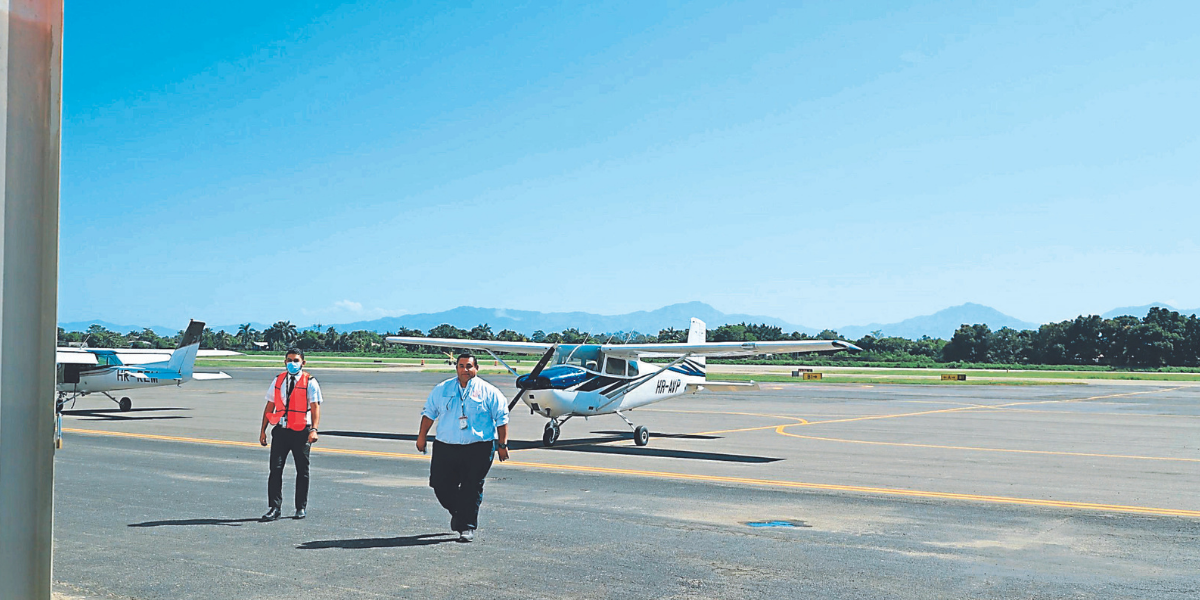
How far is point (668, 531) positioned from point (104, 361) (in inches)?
937

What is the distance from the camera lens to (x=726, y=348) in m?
22.0

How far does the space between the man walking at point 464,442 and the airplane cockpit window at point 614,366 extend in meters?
11.2

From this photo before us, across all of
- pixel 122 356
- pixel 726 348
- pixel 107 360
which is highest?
pixel 726 348

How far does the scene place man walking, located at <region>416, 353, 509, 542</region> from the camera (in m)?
9.62

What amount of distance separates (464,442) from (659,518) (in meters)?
2.90

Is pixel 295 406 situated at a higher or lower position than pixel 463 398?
lower

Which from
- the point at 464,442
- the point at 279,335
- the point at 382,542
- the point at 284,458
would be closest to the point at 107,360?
the point at 284,458

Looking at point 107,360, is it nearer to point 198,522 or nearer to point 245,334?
point 198,522

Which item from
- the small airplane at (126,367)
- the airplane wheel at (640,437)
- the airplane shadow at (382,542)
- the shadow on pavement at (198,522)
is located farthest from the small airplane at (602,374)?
the small airplane at (126,367)

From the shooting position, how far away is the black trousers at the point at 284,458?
1078 centimetres

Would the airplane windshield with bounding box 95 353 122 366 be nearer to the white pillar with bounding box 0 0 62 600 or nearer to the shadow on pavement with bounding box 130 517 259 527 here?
the shadow on pavement with bounding box 130 517 259 527

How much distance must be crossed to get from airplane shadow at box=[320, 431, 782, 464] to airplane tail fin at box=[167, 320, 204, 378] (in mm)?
8960

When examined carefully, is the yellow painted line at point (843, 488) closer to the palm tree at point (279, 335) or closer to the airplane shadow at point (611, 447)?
the airplane shadow at point (611, 447)

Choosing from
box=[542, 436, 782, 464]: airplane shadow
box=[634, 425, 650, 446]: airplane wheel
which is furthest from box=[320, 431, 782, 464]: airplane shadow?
box=[634, 425, 650, 446]: airplane wheel
